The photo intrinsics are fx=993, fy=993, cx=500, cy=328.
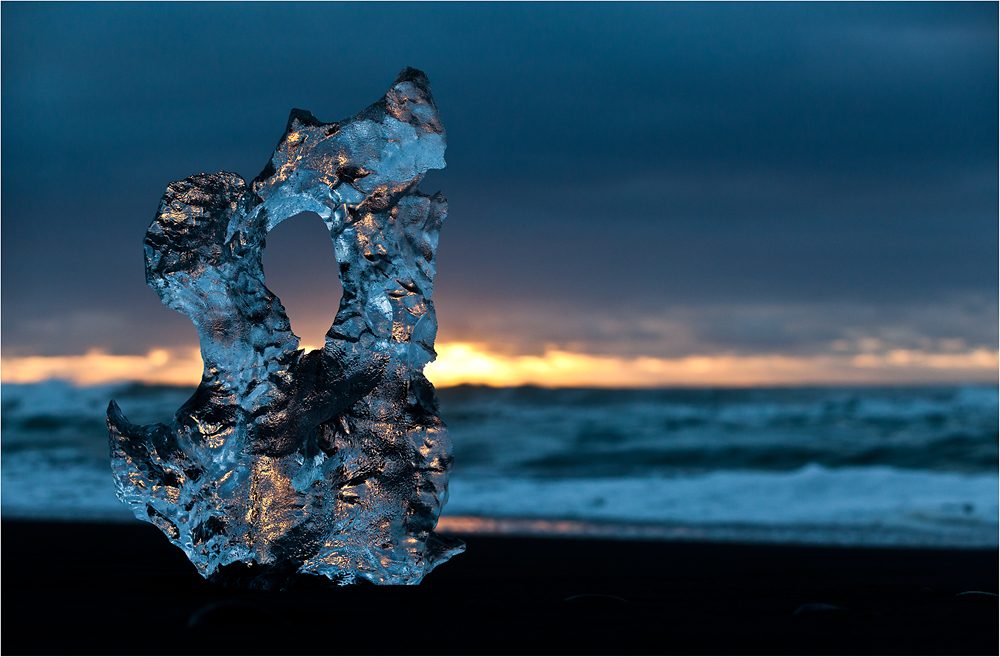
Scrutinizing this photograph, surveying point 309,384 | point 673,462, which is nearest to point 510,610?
point 309,384

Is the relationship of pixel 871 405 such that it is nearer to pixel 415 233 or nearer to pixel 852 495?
pixel 852 495

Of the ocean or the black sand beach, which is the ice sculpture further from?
the ocean

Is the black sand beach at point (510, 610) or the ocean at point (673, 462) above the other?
the ocean at point (673, 462)

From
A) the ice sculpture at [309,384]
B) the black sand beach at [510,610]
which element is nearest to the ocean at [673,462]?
the black sand beach at [510,610]

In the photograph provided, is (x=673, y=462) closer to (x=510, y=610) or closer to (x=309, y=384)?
(x=309, y=384)

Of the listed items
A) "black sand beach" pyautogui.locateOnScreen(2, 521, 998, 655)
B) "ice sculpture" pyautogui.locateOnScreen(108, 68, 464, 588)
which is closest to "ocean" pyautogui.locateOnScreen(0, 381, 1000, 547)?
"black sand beach" pyautogui.locateOnScreen(2, 521, 998, 655)

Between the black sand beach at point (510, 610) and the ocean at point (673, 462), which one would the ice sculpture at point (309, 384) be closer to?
the black sand beach at point (510, 610)

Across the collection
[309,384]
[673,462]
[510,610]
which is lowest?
[510,610]
